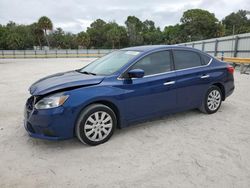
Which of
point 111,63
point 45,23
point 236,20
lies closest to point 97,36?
point 45,23

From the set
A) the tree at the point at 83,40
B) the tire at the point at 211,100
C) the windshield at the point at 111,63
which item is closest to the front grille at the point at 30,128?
the windshield at the point at 111,63

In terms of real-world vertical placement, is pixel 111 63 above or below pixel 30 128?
above

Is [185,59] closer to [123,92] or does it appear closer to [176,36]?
[123,92]

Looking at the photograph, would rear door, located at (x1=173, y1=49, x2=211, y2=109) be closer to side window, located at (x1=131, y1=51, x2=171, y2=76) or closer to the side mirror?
side window, located at (x1=131, y1=51, x2=171, y2=76)

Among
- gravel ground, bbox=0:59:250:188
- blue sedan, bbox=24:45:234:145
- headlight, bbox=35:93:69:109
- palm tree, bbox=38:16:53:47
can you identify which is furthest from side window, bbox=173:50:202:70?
palm tree, bbox=38:16:53:47

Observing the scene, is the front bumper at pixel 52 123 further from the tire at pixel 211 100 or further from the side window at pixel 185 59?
the tire at pixel 211 100

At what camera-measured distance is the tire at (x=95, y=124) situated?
11.7 feet

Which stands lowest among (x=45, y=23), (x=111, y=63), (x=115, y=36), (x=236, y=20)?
(x=111, y=63)

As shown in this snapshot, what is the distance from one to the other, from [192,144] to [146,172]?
3.68ft

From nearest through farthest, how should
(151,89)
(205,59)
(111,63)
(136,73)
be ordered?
(136,73) → (151,89) → (111,63) → (205,59)

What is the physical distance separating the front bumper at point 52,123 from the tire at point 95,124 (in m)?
0.15

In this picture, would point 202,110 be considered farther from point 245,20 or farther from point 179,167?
point 245,20

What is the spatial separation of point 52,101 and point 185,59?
9.11 ft

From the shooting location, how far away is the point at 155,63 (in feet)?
14.3
